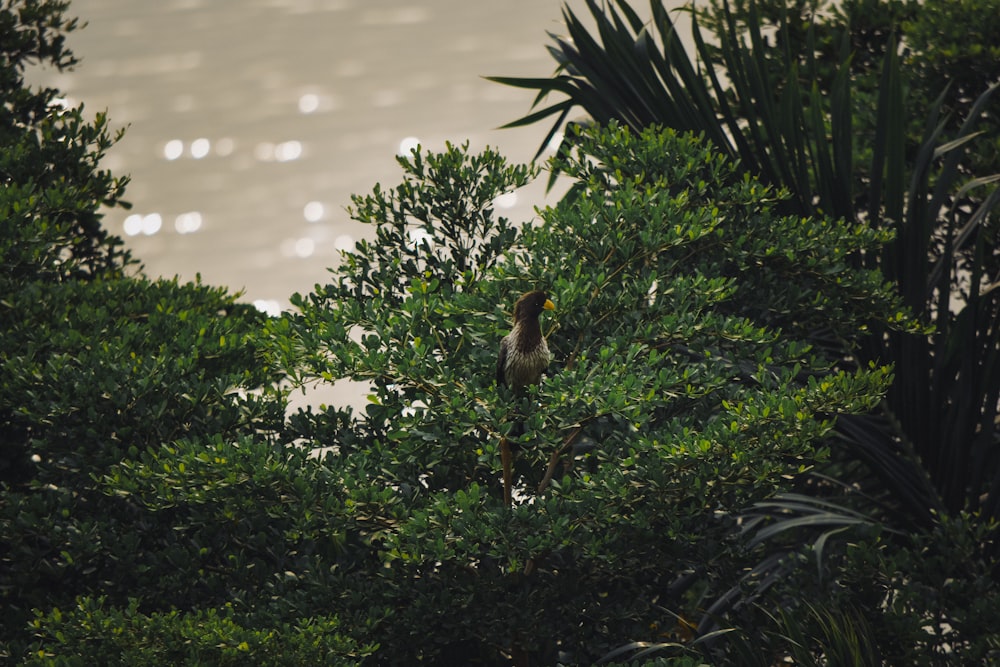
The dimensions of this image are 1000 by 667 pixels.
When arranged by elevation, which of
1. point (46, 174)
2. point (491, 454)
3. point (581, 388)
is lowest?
point (491, 454)

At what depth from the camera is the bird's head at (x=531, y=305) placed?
4535 millimetres

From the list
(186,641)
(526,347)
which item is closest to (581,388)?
(526,347)

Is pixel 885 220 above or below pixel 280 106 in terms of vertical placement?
below

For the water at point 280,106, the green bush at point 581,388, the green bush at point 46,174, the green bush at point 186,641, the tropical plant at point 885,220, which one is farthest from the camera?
the water at point 280,106

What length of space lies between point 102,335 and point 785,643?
3.88m

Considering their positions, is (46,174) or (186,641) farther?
(46,174)

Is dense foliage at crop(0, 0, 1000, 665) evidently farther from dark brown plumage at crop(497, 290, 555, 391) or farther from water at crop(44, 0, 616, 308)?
water at crop(44, 0, 616, 308)

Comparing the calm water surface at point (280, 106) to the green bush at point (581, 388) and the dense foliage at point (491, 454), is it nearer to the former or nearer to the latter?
the dense foliage at point (491, 454)

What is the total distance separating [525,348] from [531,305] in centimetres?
18

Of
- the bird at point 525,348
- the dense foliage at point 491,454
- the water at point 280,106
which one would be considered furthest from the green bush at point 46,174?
the water at point 280,106

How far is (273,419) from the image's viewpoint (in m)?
5.34

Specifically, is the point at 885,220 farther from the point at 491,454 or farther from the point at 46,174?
the point at 46,174

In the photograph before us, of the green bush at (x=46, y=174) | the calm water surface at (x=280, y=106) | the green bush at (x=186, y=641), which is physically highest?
the calm water surface at (x=280, y=106)

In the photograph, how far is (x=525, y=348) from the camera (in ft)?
14.8
